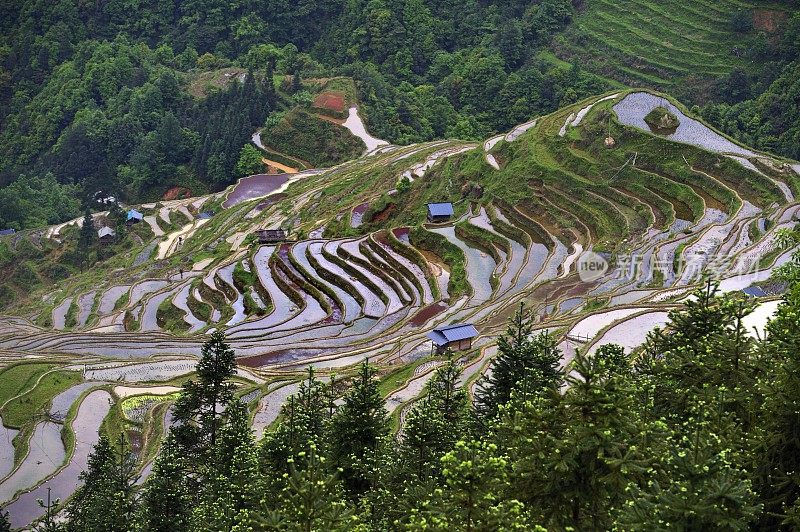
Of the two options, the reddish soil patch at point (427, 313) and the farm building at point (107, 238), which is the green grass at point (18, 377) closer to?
the reddish soil patch at point (427, 313)

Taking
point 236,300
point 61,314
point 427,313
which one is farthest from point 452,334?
point 61,314

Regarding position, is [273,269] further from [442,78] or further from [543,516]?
[442,78]

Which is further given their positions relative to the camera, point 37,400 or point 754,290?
point 37,400

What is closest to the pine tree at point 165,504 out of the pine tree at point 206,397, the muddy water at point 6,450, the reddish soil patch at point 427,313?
the pine tree at point 206,397

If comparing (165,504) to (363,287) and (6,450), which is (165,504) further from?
(363,287)

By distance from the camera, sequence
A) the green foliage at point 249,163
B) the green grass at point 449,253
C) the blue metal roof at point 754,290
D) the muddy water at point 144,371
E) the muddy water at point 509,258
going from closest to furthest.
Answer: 1. the blue metal roof at point 754,290
2. the muddy water at point 144,371
3. the muddy water at point 509,258
4. the green grass at point 449,253
5. the green foliage at point 249,163

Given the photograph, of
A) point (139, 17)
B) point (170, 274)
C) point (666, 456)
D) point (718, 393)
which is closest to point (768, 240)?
point (718, 393)

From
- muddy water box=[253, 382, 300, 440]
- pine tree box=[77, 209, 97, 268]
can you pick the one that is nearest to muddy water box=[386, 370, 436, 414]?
muddy water box=[253, 382, 300, 440]
